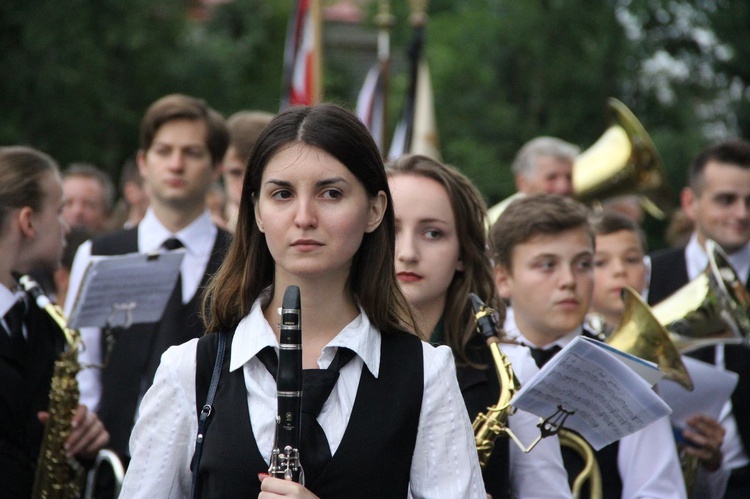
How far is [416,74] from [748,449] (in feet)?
22.8

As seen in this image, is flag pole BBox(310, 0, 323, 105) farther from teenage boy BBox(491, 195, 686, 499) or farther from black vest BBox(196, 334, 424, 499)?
black vest BBox(196, 334, 424, 499)

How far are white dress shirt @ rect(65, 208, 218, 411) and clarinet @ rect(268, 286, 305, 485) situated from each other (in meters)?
2.79

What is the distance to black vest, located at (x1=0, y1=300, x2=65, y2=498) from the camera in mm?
4117

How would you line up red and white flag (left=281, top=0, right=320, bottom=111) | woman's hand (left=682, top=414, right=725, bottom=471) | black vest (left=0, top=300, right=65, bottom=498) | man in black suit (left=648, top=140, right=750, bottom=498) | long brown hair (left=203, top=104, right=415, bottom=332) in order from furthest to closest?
red and white flag (left=281, top=0, right=320, bottom=111)
man in black suit (left=648, top=140, right=750, bottom=498)
woman's hand (left=682, top=414, right=725, bottom=471)
black vest (left=0, top=300, right=65, bottom=498)
long brown hair (left=203, top=104, right=415, bottom=332)

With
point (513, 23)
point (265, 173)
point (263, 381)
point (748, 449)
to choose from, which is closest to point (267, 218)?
point (265, 173)

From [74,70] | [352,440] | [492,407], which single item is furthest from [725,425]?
[74,70]

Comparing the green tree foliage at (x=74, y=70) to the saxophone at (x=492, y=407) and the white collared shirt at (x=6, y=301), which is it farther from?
the saxophone at (x=492, y=407)

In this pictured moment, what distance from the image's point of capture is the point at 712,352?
5.63m

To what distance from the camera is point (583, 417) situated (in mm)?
3326

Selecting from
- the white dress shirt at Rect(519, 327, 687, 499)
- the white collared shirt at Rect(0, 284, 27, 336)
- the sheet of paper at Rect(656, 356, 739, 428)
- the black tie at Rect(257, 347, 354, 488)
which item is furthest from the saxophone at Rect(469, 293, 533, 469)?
the white collared shirt at Rect(0, 284, 27, 336)

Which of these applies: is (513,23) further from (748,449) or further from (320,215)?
(320,215)

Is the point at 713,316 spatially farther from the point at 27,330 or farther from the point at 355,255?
the point at 27,330

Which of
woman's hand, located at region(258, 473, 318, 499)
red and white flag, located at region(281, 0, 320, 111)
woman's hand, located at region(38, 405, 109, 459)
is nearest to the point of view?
woman's hand, located at region(258, 473, 318, 499)

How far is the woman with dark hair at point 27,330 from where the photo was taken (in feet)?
13.7
